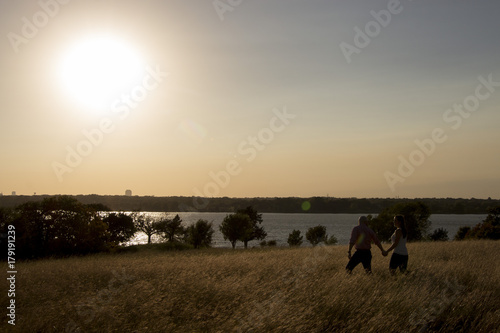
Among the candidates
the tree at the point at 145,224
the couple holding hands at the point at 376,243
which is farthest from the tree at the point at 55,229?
the tree at the point at 145,224

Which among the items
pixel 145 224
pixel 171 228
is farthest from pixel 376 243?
pixel 145 224

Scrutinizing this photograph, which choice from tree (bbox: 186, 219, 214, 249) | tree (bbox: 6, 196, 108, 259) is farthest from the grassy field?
tree (bbox: 186, 219, 214, 249)

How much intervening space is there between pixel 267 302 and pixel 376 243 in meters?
4.19

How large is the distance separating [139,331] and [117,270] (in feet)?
25.1

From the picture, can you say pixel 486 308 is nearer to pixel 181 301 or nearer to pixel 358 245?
pixel 358 245

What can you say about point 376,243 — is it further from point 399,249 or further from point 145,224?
point 145,224

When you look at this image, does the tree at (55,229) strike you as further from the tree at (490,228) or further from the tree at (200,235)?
the tree at (490,228)

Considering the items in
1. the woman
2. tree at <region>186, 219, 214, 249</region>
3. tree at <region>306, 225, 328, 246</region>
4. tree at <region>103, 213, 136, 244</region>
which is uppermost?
the woman

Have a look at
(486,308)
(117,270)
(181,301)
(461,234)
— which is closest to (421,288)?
(486,308)

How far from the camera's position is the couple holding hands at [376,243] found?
446 inches

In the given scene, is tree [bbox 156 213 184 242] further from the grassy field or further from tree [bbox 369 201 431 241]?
the grassy field

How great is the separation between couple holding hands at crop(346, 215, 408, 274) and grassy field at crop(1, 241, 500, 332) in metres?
0.43

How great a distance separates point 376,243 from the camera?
11.3 m

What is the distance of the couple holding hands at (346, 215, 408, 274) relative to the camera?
11.3 metres
